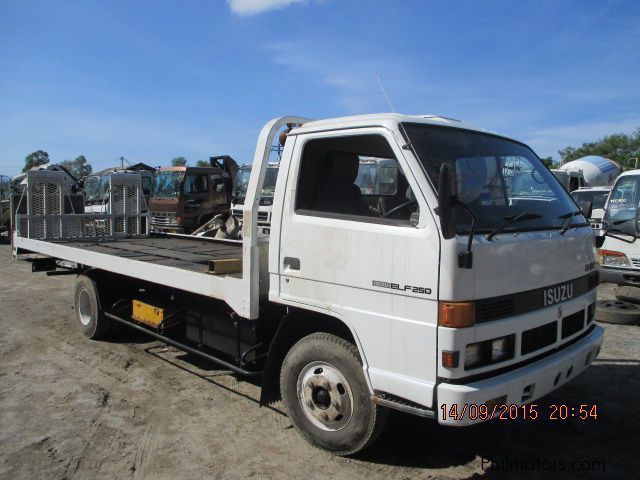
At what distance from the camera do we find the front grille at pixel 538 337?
124 inches

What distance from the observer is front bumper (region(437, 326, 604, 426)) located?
280cm

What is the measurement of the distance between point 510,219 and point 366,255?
3.05 feet

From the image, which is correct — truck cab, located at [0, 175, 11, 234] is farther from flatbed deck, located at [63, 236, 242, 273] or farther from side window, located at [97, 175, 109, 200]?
flatbed deck, located at [63, 236, 242, 273]

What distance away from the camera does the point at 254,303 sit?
12.5ft

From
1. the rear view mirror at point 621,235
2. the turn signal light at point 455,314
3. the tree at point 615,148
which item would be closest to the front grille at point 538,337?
the turn signal light at point 455,314

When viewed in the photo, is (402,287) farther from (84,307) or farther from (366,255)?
(84,307)

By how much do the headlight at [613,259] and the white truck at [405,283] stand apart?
4.09 meters

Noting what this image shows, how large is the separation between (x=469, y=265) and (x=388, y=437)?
66.6 inches

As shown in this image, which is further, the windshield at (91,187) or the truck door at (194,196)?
the windshield at (91,187)

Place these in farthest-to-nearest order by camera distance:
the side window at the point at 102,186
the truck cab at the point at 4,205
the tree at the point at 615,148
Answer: the tree at the point at 615,148 → the truck cab at the point at 4,205 → the side window at the point at 102,186

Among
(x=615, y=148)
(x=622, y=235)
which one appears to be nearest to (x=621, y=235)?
(x=622, y=235)

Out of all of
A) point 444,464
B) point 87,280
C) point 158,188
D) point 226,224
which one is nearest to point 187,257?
point 87,280

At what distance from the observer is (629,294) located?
291 inches
